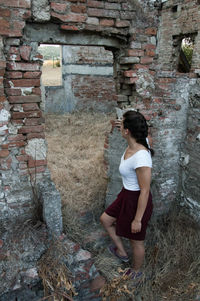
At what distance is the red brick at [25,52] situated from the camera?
2.45m

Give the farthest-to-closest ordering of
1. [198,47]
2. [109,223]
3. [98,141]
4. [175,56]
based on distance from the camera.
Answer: [175,56]
[198,47]
[98,141]
[109,223]

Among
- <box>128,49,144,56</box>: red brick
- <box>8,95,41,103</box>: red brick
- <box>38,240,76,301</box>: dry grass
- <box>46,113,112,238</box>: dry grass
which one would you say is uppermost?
<box>128,49,144,56</box>: red brick

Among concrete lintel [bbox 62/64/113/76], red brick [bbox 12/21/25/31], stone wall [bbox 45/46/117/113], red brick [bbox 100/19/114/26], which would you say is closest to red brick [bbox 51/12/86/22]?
red brick [bbox 100/19/114/26]

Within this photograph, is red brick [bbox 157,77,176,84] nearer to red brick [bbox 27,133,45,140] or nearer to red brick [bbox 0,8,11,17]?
red brick [bbox 27,133,45,140]

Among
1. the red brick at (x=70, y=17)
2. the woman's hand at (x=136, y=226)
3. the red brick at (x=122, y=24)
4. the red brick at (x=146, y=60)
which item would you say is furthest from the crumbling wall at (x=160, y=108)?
the woman's hand at (x=136, y=226)

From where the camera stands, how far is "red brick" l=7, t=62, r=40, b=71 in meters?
2.43

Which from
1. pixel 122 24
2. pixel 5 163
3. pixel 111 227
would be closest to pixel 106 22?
pixel 122 24

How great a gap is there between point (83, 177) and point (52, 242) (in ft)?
6.21

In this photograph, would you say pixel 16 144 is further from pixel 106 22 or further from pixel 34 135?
pixel 106 22

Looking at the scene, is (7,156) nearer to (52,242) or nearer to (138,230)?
(52,242)

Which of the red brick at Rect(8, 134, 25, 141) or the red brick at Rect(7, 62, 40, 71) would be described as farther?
the red brick at Rect(8, 134, 25, 141)

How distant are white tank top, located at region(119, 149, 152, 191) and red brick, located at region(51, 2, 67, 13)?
168 cm

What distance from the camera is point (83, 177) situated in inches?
178

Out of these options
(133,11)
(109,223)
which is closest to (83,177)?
(109,223)
